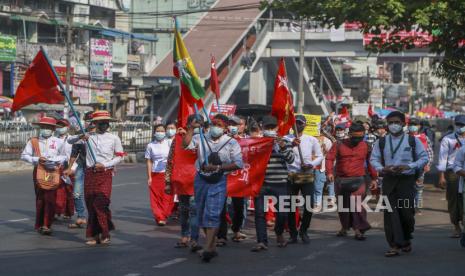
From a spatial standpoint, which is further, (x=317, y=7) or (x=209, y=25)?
(x=209, y=25)

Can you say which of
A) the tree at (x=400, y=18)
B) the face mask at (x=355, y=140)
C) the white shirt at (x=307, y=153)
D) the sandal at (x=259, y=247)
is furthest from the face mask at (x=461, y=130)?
the tree at (x=400, y=18)

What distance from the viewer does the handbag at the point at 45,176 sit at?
12.4 metres

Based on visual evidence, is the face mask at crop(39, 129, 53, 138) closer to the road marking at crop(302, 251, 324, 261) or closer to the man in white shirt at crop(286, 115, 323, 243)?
the man in white shirt at crop(286, 115, 323, 243)

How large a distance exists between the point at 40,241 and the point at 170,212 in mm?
2908

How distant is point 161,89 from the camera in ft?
190

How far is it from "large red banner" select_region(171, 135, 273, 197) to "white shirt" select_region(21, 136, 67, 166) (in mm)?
1943

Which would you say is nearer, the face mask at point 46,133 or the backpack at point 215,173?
the backpack at point 215,173

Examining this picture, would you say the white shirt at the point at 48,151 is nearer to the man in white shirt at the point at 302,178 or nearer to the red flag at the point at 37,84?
the red flag at the point at 37,84

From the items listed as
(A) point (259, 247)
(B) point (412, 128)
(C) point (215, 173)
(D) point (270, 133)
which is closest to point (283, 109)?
(D) point (270, 133)

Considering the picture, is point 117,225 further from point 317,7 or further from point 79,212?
point 317,7

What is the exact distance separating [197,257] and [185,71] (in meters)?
2.28

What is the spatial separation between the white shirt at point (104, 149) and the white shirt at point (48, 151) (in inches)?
50.3

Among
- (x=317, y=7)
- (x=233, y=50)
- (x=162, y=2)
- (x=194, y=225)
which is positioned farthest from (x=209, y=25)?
(x=194, y=225)

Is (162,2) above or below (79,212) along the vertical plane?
above
